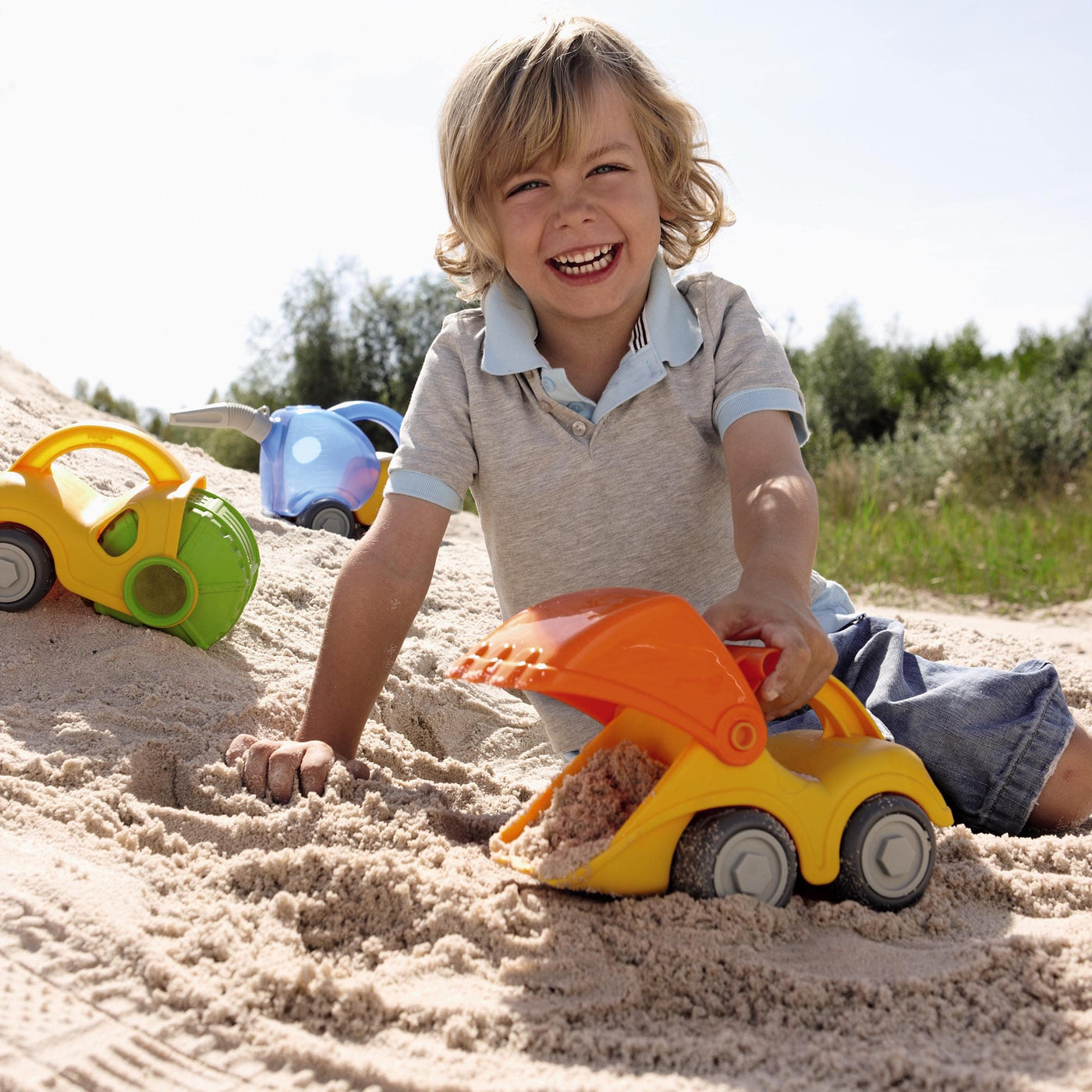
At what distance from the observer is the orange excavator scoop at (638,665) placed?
109 centimetres

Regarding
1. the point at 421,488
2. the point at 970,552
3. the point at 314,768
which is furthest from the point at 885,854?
the point at 970,552

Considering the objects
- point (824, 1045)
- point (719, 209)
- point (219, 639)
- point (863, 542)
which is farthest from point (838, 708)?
point (863, 542)

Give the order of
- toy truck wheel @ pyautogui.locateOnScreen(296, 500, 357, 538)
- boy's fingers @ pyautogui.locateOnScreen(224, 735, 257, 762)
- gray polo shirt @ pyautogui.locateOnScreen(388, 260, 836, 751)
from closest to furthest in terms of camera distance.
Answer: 1. boy's fingers @ pyautogui.locateOnScreen(224, 735, 257, 762)
2. gray polo shirt @ pyautogui.locateOnScreen(388, 260, 836, 751)
3. toy truck wheel @ pyautogui.locateOnScreen(296, 500, 357, 538)

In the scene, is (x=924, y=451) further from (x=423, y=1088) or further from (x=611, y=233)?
(x=423, y=1088)

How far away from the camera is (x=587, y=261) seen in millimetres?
1817

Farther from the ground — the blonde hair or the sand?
the blonde hair

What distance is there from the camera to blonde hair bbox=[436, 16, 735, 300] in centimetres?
174

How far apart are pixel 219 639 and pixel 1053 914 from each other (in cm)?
169

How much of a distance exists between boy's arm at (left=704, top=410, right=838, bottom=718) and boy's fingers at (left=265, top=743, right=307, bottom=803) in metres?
0.66

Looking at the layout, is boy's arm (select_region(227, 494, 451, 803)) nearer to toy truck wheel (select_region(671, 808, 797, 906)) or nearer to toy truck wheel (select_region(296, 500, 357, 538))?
toy truck wheel (select_region(671, 808, 797, 906))

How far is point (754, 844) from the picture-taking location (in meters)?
1.18

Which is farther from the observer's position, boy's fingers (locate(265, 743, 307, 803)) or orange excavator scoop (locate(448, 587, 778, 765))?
boy's fingers (locate(265, 743, 307, 803))

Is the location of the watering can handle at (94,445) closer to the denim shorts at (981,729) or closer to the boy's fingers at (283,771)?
the boy's fingers at (283,771)

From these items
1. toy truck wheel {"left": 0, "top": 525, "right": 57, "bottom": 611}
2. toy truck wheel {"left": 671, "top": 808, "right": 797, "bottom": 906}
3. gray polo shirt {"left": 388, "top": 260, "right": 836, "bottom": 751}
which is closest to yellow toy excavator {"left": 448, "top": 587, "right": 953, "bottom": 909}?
toy truck wheel {"left": 671, "top": 808, "right": 797, "bottom": 906}
